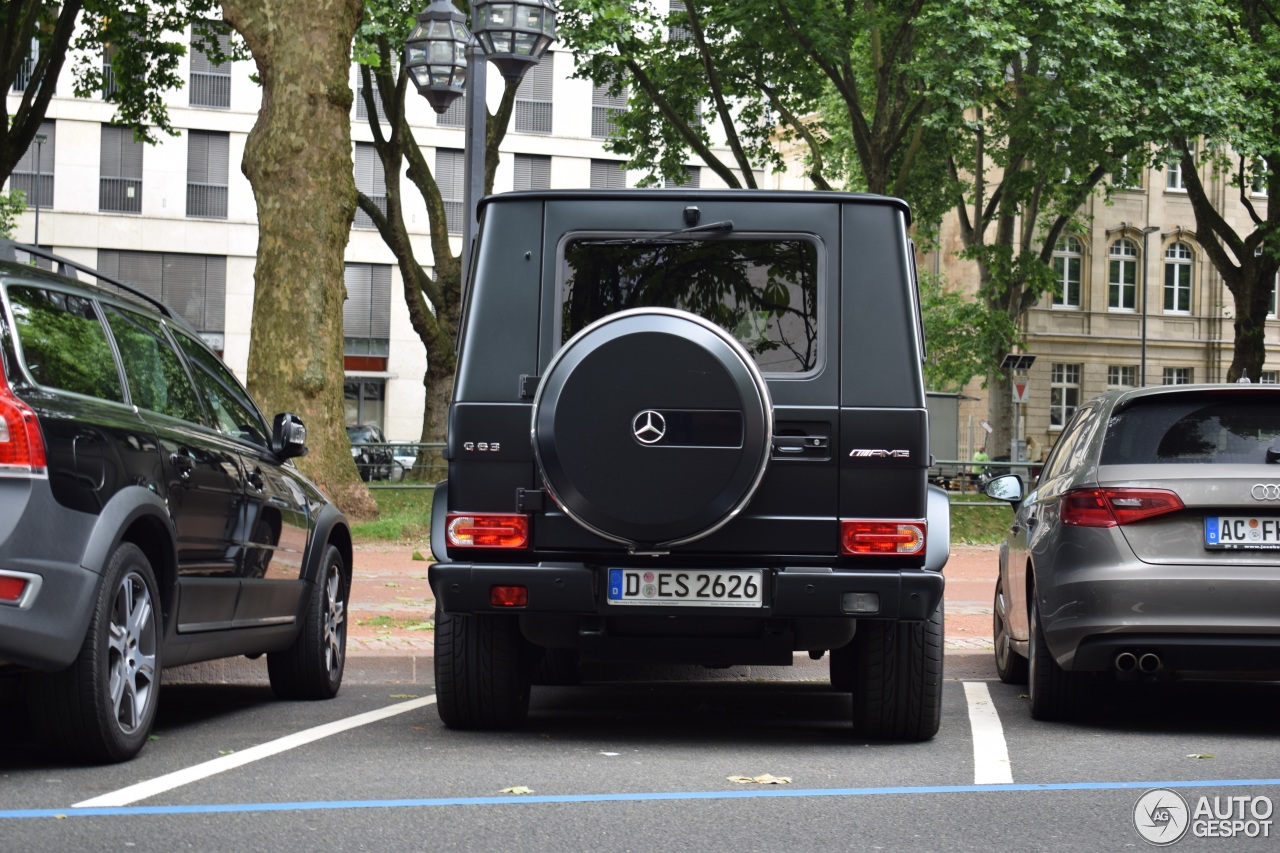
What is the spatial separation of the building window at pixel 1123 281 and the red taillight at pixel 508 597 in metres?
56.2

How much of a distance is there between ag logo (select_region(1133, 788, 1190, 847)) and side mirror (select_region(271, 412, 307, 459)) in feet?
13.4

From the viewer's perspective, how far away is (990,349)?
36844 mm

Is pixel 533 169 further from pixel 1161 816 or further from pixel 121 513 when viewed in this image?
pixel 1161 816

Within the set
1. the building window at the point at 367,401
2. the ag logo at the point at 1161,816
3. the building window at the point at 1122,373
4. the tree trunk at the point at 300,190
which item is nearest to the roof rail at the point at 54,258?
the ag logo at the point at 1161,816

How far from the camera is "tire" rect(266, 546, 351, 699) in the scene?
8.20 m

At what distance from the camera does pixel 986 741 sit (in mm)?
7125

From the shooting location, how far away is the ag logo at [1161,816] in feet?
16.5

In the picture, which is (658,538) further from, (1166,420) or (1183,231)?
(1183,231)

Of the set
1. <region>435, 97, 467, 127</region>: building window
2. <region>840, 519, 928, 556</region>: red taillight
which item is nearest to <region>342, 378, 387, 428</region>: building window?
<region>435, 97, 467, 127</region>: building window

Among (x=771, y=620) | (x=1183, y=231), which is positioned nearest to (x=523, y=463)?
(x=771, y=620)

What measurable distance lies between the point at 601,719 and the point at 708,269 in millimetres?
2196

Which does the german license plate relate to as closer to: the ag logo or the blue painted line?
the blue painted line

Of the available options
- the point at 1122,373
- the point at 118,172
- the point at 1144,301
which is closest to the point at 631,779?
the point at 118,172

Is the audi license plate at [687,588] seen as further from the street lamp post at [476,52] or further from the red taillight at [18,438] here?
the street lamp post at [476,52]
